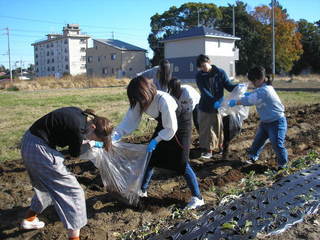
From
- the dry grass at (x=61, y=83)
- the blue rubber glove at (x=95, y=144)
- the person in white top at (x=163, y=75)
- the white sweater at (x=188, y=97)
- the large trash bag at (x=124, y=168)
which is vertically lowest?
the large trash bag at (x=124, y=168)

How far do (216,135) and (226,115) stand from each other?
0.33 meters

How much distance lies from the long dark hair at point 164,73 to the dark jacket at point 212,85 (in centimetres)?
99

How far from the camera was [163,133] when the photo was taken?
10.0 ft

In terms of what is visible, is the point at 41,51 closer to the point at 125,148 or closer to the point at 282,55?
the point at 282,55

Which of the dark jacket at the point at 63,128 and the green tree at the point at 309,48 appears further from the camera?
the green tree at the point at 309,48

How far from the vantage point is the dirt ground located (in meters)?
2.97

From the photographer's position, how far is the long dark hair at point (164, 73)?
4.03 meters

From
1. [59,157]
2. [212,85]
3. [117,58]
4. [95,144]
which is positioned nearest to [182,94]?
[212,85]

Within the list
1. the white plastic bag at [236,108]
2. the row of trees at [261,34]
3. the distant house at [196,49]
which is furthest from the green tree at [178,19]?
the white plastic bag at [236,108]

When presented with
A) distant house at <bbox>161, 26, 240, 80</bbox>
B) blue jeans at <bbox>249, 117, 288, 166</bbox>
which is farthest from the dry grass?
blue jeans at <bbox>249, 117, 288, 166</bbox>

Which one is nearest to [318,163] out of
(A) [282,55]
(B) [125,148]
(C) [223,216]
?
(C) [223,216]

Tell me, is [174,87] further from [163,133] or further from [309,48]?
[309,48]

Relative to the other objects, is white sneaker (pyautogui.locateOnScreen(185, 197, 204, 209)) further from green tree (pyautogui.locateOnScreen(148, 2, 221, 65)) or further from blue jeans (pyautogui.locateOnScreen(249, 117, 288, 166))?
green tree (pyautogui.locateOnScreen(148, 2, 221, 65))

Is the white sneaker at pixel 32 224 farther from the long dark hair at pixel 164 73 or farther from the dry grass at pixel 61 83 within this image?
the dry grass at pixel 61 83
